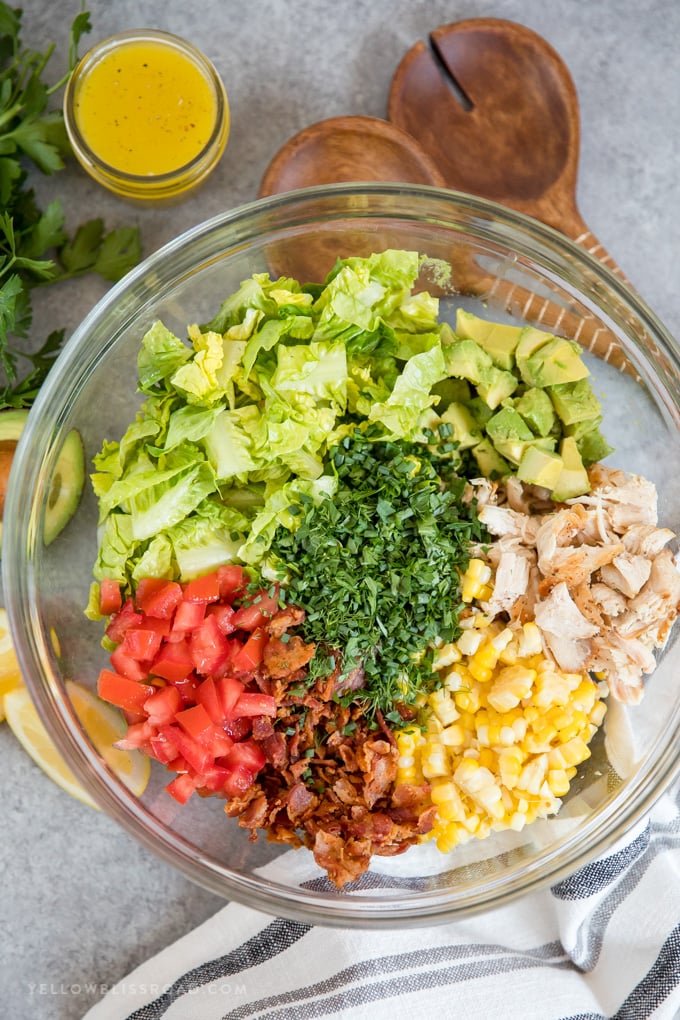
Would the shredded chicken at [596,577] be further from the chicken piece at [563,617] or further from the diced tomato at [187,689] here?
the diced tomato at [187,689]

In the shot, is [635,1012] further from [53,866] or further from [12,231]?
[12,231]

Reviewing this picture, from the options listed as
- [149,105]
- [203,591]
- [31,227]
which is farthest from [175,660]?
[149,105]

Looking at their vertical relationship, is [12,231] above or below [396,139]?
below

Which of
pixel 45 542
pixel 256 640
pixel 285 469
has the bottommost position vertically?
pixel 45 542

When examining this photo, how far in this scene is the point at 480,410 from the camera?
7.45ft

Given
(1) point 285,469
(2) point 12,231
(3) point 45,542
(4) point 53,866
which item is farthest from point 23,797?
(2) point 12,231

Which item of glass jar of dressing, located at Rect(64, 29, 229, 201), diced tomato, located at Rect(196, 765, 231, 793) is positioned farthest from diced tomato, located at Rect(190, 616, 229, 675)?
glass jar of dressing, located at Rect(64, 29, 229, 201)

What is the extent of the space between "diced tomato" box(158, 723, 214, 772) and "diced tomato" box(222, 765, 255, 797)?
0.24ft

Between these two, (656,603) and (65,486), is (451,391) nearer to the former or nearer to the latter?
(656,603)

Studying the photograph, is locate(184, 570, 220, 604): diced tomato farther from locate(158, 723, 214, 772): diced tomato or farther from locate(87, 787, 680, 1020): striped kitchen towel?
locate(87, 787, 680, 1020): striped kitchen towel

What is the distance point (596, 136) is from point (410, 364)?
1250 millimetres

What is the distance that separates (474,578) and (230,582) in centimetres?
64

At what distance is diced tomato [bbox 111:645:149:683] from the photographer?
2.09 metres

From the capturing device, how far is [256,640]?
2133mm
